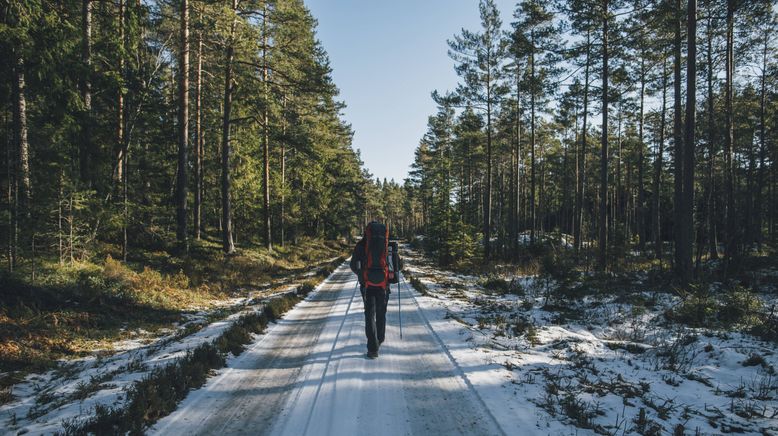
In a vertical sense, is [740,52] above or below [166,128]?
above

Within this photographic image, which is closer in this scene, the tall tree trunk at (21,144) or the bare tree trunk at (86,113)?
the tall tree trunk at (21,144)

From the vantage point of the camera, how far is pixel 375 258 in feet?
20.9

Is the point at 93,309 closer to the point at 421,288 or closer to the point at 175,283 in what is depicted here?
the point at 175,283

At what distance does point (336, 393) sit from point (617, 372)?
4.30m

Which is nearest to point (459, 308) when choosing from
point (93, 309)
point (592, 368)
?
point (592, 368)

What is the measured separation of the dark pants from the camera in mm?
5918

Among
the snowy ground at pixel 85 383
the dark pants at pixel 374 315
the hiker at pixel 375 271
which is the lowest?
the snowy ground at pixel 85 383

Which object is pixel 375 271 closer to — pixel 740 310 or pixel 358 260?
pixel 358 260

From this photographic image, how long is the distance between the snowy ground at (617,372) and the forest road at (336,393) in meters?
0.43

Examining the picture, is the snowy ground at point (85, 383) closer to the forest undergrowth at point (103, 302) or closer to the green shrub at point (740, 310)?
the forest undergrowth at point (103, 302)

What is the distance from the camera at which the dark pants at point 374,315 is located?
5.92 metres

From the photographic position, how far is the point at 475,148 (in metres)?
35.4

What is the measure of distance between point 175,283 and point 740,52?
29.1 m

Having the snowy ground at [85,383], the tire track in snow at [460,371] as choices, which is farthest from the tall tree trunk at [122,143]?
the tire track in snow at [460,371]
